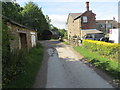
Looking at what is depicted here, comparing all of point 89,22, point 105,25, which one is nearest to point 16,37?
point 89,22

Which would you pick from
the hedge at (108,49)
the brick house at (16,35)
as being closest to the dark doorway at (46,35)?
the brick house at (16,35)

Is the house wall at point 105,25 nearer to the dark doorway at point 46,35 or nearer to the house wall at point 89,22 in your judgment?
the house wall at point 89,22

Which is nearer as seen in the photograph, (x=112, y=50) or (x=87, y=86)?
(x=87, y=86)

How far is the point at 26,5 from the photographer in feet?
147

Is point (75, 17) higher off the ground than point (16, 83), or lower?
higher

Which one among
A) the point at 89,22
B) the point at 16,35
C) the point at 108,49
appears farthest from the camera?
the point at 89,22

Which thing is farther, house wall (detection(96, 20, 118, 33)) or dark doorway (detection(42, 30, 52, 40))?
dark doorway (detection(42, 30, 52, 40))

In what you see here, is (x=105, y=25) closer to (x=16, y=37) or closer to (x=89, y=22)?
(x=89, y=22)

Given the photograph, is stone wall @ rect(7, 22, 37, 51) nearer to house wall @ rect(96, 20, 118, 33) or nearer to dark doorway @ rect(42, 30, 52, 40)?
dark doorway @ rect(42, 30, 52, 40)

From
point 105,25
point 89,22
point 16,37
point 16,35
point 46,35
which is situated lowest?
point 16,37

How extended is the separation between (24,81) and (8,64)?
149 cm

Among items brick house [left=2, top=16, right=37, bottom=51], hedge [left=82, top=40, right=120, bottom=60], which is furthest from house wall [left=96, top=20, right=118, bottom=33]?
brick house [left=2, top=16, right=37, bottom=51]

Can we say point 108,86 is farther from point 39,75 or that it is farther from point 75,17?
point 75,17

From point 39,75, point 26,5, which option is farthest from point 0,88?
point 26,5
